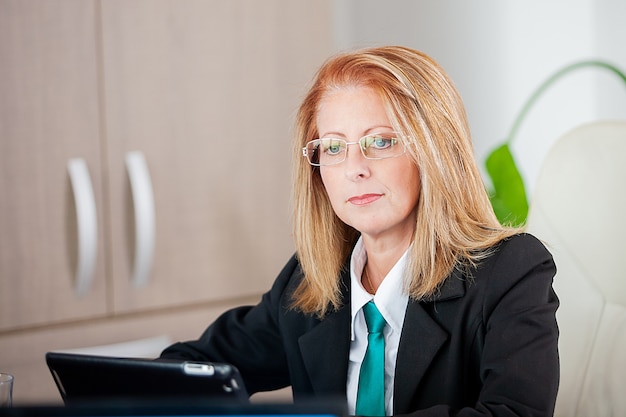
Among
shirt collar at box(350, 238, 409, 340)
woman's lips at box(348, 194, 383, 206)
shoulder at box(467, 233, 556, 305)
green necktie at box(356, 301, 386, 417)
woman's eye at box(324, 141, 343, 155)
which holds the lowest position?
green necktie at box(356, 301, 386, 417)

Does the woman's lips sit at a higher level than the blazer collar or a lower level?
higher

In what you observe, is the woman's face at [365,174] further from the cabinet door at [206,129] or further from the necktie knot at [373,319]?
the cabinet door at [206,129]

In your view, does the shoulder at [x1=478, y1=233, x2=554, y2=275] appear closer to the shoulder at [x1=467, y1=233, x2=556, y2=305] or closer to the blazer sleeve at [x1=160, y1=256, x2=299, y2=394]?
the shoulder at [x1=467, y1=233, x2=556, y2=305]

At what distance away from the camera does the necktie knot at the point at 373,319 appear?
144 cm

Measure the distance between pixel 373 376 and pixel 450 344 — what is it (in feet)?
0.48

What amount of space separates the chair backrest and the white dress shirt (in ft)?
1.03

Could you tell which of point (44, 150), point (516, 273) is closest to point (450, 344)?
point (516, 273)

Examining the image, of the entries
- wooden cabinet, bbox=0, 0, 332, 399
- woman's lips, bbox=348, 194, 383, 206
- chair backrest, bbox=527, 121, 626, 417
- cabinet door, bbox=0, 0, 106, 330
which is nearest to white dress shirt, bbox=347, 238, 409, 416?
woman's lips, bbox=348, 194, 383, 206

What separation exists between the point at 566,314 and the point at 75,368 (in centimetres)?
91

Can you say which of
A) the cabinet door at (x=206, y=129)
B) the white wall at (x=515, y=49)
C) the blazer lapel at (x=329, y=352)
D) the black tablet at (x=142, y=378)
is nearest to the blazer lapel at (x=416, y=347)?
the blazer lapel at (x=329, y=352)

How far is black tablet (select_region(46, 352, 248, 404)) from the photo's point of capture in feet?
3.16

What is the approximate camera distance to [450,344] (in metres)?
1.35

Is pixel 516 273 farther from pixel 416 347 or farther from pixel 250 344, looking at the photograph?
pixel 250 344

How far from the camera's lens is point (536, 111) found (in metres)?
2.85
